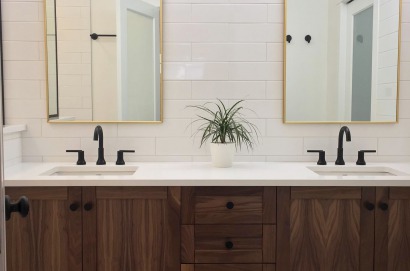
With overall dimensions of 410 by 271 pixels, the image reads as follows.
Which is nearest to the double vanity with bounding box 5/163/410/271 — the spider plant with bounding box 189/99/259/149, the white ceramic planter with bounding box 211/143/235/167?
the white ceramic planter with bounding box 211/143/235/167

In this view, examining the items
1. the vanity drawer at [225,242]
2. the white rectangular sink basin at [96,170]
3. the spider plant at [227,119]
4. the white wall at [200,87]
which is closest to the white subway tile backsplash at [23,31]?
the white wall at [200,87]

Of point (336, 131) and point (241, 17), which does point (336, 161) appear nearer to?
point (336, 131)

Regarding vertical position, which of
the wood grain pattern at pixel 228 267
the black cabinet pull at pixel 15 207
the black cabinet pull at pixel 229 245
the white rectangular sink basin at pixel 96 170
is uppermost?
the black cabinet pull at pixel 15 207

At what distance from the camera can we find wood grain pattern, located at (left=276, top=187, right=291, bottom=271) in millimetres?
2352

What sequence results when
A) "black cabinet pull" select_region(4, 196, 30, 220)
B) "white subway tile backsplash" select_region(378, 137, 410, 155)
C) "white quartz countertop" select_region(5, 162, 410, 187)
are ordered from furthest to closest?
"white subway tile backsplash" select_region(378, 137, 410, 155), "white quartz countertop" select_region(5, 162, 410, 187), "black cabinet pull" select_region(4, 196, 30, 220)

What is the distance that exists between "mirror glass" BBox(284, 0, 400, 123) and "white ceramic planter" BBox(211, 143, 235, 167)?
17.0 inches

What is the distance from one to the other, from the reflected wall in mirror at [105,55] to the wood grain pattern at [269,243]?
38.3 inches

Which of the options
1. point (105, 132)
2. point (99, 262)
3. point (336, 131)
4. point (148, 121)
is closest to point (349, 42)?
point (336, 131)

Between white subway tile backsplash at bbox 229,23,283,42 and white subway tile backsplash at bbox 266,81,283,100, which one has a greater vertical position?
white subway tile backsplash at bbox 229,23,283,42

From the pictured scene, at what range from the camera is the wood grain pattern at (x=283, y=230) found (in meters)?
2.35

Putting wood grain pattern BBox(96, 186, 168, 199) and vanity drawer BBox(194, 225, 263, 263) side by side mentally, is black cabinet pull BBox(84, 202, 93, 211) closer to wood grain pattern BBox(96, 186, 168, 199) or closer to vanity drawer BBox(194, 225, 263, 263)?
wood grain pattern BBox(96, 186, 168, 199)

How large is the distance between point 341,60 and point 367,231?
1007 mm

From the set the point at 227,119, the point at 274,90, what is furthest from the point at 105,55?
the point at 274,90

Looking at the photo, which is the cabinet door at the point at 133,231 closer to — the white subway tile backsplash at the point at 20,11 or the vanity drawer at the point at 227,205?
the vanity drawer at the point at 227,205
